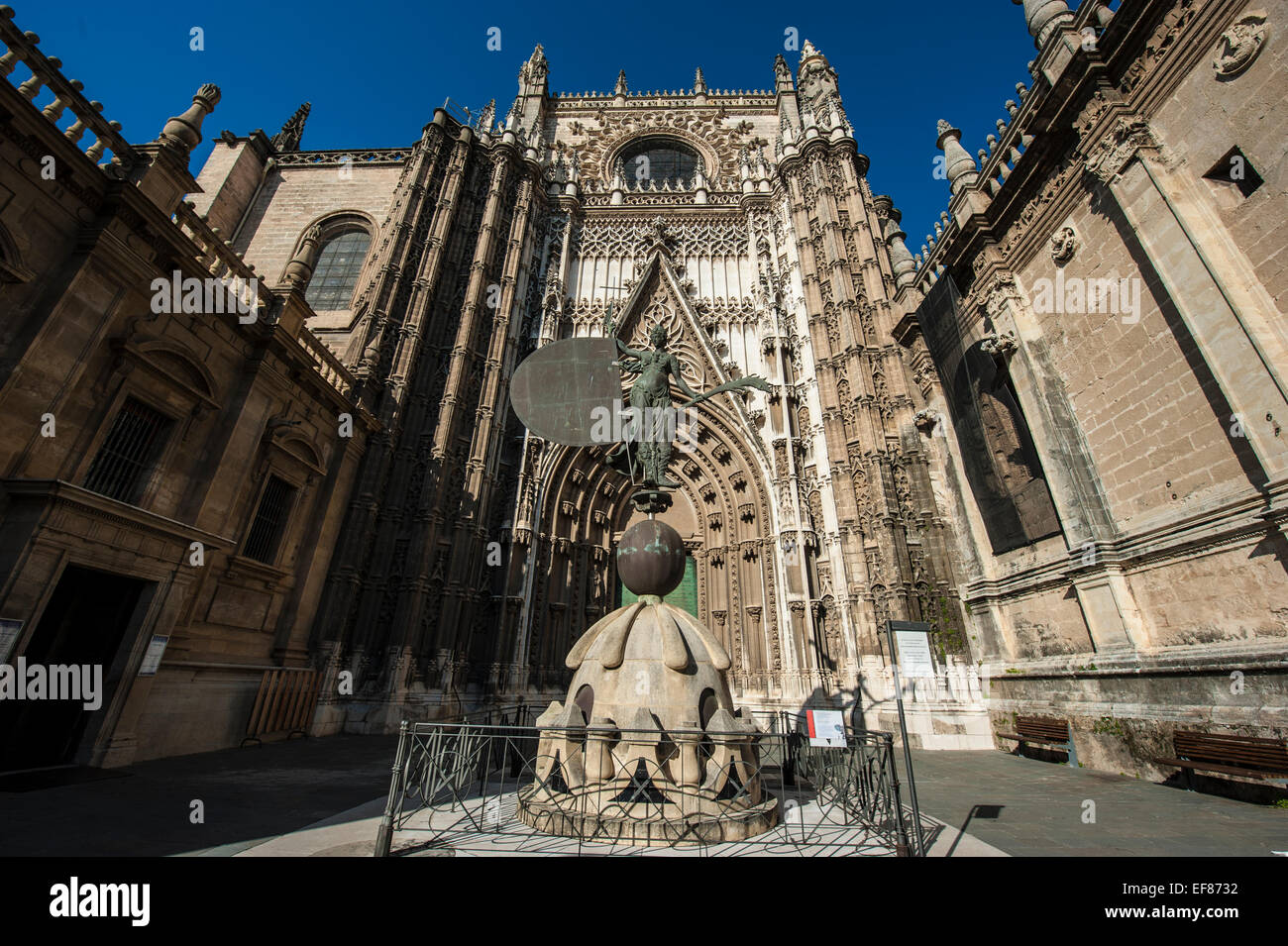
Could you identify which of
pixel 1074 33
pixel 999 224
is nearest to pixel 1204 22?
pixel 1074 33

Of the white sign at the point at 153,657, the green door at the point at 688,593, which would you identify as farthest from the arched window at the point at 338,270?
the green door at the point at 688,593

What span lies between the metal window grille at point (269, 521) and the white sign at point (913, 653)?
14.5 meters

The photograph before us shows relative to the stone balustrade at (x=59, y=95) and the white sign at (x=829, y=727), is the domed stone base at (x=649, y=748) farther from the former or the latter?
the stone balustrade at (x=59, y=95)

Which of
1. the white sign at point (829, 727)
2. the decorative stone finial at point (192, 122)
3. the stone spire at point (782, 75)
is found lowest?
the white sign at point (829, 727)

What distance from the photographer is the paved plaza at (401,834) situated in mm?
4387

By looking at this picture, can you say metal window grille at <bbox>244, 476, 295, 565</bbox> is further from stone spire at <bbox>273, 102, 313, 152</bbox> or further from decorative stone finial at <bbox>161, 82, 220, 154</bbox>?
stone spire at <bbox>273, 102, 313, 152</bbox>

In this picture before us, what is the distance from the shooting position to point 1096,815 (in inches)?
233

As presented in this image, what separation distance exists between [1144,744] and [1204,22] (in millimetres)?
11834

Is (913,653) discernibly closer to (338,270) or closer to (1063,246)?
(1063,246)

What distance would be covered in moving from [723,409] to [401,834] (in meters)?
16.7

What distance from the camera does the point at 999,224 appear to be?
13.3 m

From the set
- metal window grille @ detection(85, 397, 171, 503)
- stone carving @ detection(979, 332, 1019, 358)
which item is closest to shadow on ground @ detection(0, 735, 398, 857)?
metal window grille @ detection(85, 397, 171, 503)

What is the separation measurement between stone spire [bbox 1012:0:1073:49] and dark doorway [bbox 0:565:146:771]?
21329mm
